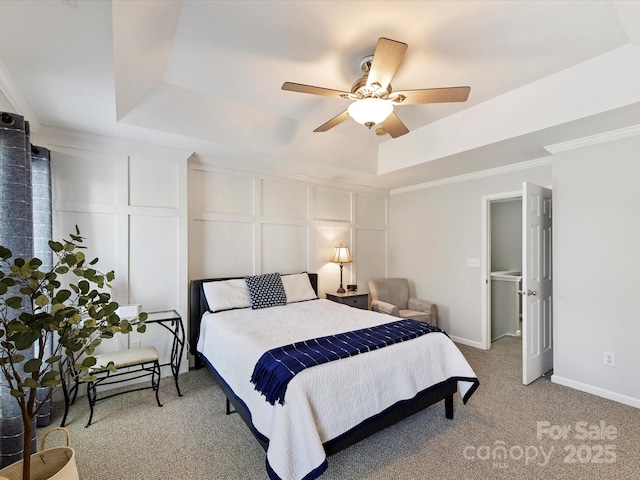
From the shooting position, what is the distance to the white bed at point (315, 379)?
165 centimetres

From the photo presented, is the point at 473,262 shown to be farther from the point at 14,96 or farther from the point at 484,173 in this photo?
the point at 14,96

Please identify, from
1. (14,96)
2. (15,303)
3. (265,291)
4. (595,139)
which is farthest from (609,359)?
(14,96)

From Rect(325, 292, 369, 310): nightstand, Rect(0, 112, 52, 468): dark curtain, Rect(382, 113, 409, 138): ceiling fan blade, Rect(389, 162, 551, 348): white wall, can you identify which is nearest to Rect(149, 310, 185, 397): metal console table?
Rect(0, 112, 52, 468): dark curtain

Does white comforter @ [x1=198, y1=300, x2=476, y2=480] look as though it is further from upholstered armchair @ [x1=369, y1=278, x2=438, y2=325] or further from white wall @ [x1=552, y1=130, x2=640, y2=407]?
white wall @ [x1=552, y1=130, x2=640, y2=407]

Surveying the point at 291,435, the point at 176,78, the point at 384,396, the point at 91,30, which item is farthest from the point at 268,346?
the point at 176,78

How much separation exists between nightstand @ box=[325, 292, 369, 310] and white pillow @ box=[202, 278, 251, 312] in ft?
4.24

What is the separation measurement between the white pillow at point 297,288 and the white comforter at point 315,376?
28.0 inches

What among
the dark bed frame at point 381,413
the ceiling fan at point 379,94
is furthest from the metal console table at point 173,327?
the ceiling fan at point 379,94

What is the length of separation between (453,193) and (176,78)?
3.69m

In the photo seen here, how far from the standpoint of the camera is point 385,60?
1771mm

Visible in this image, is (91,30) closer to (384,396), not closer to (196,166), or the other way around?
(196,166)

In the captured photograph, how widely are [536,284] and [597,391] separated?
3.41 ft

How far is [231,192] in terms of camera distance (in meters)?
3.89

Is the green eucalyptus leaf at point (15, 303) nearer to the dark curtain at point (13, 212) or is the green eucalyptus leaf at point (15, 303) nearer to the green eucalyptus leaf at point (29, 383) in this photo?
the green eucalyptus leaf at point (29, 383)
